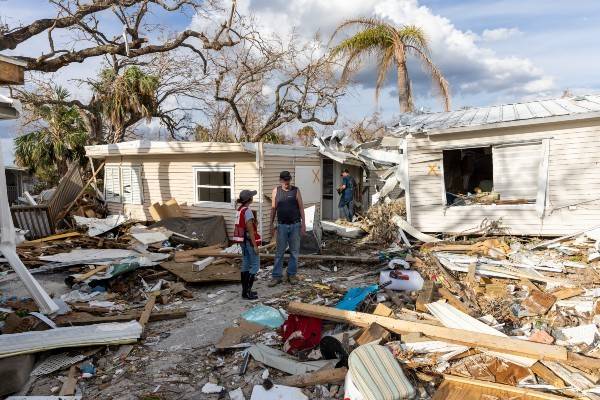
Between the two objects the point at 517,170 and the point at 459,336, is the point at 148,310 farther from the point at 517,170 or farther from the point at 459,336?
the point at 517,170

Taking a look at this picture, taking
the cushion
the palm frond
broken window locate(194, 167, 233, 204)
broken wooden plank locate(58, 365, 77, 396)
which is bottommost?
broken wooden plank locate(58, 365, 77, 396)

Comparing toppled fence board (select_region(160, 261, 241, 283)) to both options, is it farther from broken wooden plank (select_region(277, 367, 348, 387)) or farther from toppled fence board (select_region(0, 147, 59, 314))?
broken wooden plank (select_region(277, 367, 348, 387))

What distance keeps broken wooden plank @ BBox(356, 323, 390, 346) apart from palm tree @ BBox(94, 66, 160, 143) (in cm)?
1507

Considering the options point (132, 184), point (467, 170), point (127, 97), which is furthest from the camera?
point (127, 97)

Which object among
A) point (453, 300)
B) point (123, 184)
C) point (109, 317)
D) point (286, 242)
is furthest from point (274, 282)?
point (123, 184)

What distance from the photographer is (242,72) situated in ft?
59.0

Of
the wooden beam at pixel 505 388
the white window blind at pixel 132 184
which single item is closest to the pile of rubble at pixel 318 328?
the wooden beam at pixel 505 388

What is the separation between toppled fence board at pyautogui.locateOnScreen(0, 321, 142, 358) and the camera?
421cm

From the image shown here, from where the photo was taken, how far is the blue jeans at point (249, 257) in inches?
245

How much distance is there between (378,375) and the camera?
3385 mm

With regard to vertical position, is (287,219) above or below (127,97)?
below

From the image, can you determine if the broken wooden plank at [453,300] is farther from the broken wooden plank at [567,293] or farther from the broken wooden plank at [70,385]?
the broken wooden plank at [70,385]

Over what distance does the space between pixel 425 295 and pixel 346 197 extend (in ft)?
24.2

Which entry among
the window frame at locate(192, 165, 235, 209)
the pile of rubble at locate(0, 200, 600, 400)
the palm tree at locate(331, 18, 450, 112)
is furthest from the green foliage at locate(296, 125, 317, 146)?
the pile of rubble at locate(0, 200, 600, 400)
